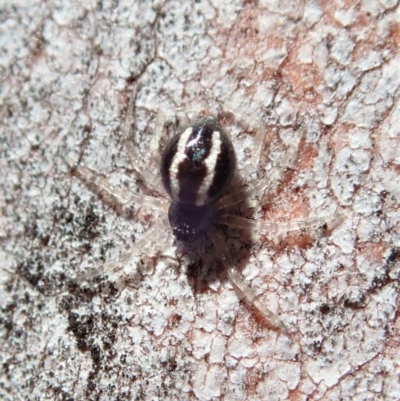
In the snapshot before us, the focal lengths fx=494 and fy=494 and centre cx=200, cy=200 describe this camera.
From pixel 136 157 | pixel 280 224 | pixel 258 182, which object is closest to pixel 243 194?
pixel 258 182

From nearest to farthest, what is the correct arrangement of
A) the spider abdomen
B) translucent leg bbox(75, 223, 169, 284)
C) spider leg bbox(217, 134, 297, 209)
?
the spider abdomen < spider leg bbox(217, 134, 297, 209) < translucent leg bbox(75, 223, 169, 284)

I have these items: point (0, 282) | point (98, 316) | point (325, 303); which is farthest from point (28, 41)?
point (325, 303)

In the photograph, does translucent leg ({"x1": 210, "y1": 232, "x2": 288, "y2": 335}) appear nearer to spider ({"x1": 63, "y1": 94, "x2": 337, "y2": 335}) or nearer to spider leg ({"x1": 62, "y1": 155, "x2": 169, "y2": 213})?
spider ({"x1": 63, "y1": 94, "x2": 337, "y2": 335})

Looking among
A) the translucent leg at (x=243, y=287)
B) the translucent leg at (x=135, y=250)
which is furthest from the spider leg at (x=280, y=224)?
the translucent leg at (x=135, y=250)

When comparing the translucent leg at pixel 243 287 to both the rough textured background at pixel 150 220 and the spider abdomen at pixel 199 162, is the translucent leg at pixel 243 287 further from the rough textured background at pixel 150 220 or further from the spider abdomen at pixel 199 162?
the spider abdomen at pixel 199 162

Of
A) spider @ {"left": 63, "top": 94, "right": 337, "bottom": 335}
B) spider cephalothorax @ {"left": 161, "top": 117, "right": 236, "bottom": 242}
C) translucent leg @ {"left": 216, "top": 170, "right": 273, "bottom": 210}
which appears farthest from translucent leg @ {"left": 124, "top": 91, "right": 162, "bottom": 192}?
translucent leg @ {"left": 216, "top": 170, "right": 273, "bottom": 210}

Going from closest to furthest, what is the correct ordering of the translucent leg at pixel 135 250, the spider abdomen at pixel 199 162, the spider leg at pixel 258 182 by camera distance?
the spider abdomen at pixel 199 162, the spider leg at pixel 258 182, the translucent leg at pixel 135 250

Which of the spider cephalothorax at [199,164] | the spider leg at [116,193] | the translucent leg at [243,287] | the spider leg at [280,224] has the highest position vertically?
the spider leg at [116,193]

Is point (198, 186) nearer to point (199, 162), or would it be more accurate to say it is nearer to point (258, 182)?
point (199, 162)
